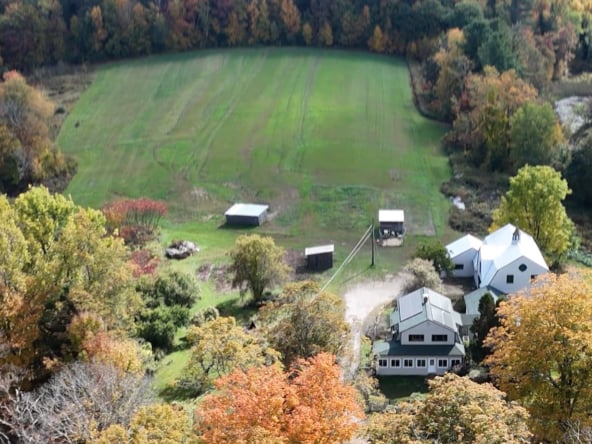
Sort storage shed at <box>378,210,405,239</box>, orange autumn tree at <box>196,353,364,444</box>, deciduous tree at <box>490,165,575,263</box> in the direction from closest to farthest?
orange autumn tree at <box>196,353,364,444</box>
deciduous tree at <box>490,165,575,263</box>
storage shed at <box>378,210,405,239</box>

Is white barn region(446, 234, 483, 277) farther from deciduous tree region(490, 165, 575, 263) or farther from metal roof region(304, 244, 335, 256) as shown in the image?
metal roof region(304, 244, 335, 256)

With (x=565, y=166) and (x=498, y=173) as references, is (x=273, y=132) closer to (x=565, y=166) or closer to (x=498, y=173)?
(x=498, y=173)

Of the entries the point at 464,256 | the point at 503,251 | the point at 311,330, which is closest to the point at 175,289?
the point at 311,330

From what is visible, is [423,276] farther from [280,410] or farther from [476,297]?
[280,410]

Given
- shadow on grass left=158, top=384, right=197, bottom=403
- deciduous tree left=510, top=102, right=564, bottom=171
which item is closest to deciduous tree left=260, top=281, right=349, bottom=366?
shadow on grass left=158, top=384, right=197, bottom=403

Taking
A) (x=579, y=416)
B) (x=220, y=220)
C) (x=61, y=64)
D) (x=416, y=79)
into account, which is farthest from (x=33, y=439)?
(x=61, y=64)

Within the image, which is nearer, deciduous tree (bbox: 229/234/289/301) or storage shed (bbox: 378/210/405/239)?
deciduous tree (bbox: 229/234/289/301)

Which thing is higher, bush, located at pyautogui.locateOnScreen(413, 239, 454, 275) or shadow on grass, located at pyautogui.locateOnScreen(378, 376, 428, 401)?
bush, located at pyautogui.locateOnScreen(413, 239, 454, 275)
